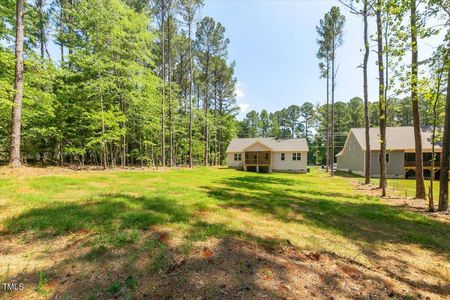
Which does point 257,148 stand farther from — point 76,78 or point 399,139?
point 76,78

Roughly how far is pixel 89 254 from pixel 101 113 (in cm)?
1258

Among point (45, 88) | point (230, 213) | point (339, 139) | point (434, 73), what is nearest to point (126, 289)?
point (230, 213)

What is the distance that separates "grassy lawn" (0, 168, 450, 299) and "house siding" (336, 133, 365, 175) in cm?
2616

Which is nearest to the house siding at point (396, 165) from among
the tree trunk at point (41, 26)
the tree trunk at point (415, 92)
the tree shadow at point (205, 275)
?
the tree trunk at point (415, 92)

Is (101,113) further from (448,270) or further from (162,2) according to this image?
(448,270)

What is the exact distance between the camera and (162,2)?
21.5 meters

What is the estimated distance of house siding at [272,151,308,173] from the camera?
32.5 metres

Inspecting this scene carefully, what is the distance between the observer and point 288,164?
3300 cm

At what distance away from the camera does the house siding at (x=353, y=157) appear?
31263mm

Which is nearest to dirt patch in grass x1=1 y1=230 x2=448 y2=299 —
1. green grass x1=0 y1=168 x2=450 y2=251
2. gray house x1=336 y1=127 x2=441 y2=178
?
green grass x1=0 y1=168 x2=450 y2=251

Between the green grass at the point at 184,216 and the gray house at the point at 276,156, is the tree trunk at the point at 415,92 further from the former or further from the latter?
the gray house at the point at 276,156

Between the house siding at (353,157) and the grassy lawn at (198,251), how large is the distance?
26.2 m

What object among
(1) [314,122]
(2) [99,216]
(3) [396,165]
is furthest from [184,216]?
(1) [314,122]

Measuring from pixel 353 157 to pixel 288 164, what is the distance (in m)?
9.13
